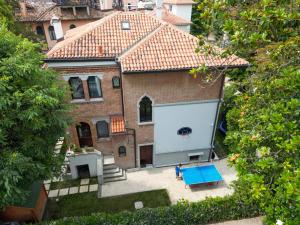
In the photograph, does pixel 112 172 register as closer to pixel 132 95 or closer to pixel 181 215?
pixel 132 95

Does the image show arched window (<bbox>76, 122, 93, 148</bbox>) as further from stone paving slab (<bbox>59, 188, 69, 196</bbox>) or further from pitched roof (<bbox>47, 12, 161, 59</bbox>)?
pitched roof (<bbox>47, 12, 161, 59</bbox>)

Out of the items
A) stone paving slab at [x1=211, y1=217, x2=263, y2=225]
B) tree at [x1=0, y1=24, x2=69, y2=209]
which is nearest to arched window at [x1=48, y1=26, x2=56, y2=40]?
tree at [x1=0, y1=24, x2=69, y2=209]

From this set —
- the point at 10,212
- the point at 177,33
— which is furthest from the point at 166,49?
the point at 10,212

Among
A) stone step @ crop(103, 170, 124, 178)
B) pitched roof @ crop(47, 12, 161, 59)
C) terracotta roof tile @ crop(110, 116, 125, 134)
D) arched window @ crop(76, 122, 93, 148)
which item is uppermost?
pitched roof @ crop(47, 12, 161, 59)

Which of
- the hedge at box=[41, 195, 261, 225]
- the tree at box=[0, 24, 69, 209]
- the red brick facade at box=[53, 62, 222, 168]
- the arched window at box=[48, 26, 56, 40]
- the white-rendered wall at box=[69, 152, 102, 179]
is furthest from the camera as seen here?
the arched window at box=[48, 26, 56, 40]

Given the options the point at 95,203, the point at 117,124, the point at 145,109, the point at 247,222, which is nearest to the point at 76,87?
the point at 117,124

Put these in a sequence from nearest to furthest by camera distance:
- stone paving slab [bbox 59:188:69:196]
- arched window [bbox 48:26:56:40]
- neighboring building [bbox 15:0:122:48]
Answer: stone paving slab [bbox 59:188:69:196], neighboring building [bbox 15:0:122:48], arched window [bbox 48:26:56:40]

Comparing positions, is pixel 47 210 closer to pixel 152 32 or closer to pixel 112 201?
pixel 112 201

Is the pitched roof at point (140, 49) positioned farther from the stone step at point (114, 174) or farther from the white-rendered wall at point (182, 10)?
the white-rendered wall at point (182, 10)
